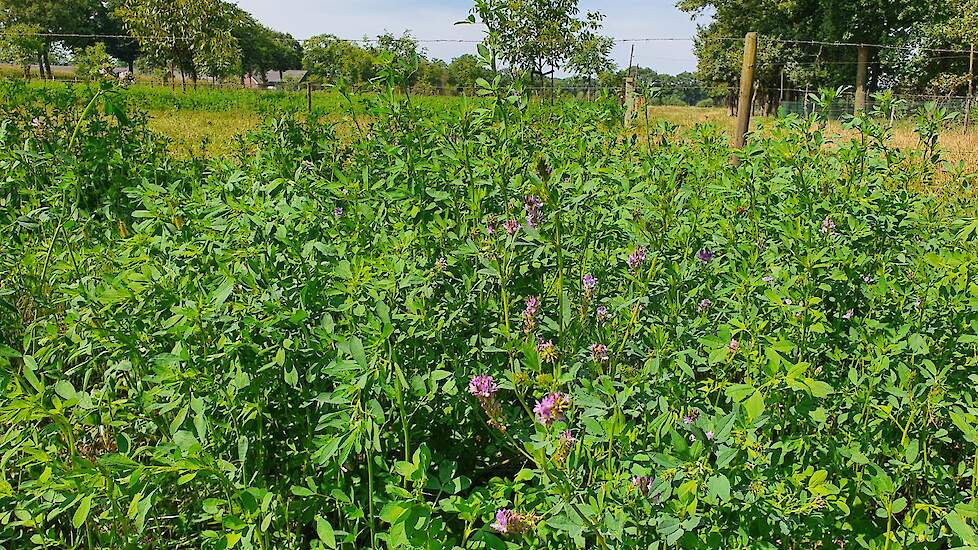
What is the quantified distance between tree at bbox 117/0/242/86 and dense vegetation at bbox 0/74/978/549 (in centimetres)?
3267

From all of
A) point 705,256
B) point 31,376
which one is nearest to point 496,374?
point 705,256

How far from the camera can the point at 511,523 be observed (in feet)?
5.08

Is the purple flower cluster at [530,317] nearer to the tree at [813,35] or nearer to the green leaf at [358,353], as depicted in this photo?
the green leaf at [358,353]

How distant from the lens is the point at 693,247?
254 cm

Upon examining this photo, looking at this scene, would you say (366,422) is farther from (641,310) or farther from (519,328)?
(641,310)

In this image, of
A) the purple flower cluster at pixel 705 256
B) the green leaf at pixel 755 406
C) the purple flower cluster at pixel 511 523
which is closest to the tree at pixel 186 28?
the purple flower cluster at pixel 705 256

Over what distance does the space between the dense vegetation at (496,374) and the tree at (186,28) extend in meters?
32.7

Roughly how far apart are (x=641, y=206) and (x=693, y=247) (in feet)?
0.98

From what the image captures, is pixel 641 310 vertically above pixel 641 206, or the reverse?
pixel 641 206

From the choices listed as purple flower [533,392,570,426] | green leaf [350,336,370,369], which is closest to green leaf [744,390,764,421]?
purple flower [533,392,570,426]

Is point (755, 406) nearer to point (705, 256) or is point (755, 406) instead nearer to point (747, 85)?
point (705, 256)

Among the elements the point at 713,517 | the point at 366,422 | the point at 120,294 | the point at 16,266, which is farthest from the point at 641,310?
→ the point at 16,266

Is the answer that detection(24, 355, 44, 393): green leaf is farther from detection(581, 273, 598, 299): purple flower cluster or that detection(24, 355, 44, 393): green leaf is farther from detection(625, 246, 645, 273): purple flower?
detection(625, 246, 645, 273): purple flower

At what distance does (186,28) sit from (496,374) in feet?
122
